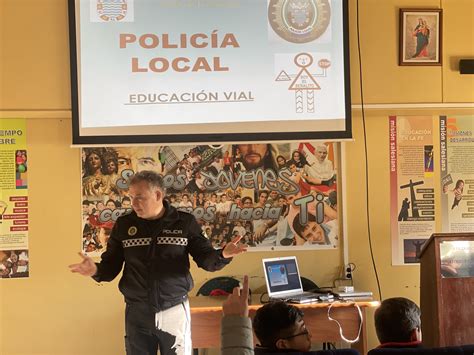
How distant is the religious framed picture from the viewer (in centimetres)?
440

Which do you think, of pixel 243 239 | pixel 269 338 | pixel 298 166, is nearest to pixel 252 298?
pixel 243 239

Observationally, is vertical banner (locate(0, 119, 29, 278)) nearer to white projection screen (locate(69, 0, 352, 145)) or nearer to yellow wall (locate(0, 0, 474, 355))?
yellow wall (locate(0, 0, 474, 355))

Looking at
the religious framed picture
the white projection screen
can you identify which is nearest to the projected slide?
the white projection screen

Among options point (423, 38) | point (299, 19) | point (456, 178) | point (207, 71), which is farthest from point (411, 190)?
point (207, 71)

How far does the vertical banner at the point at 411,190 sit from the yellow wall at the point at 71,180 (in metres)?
0.07

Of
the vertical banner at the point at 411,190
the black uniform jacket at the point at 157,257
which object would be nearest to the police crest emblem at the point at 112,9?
the black uniform jacket at the point at 157,257

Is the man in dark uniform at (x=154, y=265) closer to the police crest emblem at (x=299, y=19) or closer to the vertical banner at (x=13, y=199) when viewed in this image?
the vertical banner at (x=13, y=199)

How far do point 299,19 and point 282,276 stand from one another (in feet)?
5.72

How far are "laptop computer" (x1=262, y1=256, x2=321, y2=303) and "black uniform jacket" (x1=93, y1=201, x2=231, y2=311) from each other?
3.34 ft

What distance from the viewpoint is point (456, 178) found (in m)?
4.42

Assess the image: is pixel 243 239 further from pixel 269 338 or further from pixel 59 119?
pixel 269 338

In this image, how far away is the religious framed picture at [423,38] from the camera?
4.40 m

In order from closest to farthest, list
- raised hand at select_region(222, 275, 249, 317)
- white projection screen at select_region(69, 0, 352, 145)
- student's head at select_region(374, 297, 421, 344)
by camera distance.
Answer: raised hand at select_region(222, 275, 249, 317), student's head at select_region(374, 297, 421, 344), white projection screen at select_region(69, 0, 352, 145)

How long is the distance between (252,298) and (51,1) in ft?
8.21
